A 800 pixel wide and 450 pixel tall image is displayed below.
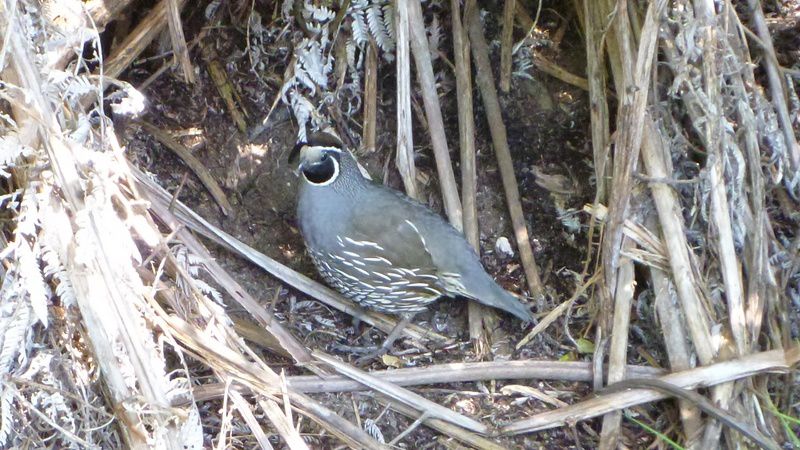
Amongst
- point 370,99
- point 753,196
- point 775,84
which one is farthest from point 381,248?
point 775,84

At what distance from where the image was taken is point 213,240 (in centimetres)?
421

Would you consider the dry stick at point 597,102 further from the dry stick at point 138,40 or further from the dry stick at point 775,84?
the dry stick at point 138,40

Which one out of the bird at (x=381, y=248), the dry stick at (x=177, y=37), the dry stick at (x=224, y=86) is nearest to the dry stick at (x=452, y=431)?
the bird at (x=381, y=248)

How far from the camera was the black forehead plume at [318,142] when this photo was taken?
4.41 m

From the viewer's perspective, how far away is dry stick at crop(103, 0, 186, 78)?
3.99 m

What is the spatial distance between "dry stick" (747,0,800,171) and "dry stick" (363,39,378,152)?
184 centimetres

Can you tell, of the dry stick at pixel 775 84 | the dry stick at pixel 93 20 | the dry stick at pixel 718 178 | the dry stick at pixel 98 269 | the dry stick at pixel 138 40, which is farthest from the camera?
the dry stick at pixel 775 84

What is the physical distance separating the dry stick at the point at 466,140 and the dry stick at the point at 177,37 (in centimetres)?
136

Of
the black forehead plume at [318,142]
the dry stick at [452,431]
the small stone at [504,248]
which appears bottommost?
the dry stick at [452,431]

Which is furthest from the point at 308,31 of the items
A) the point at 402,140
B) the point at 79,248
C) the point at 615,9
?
the point at 79,248

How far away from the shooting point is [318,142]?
14.5 feet

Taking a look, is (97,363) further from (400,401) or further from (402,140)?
(402,140)

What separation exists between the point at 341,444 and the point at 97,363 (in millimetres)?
1058

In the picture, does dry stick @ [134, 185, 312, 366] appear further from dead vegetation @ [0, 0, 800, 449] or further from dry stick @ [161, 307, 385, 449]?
dry stick @ [161, 307, 385, 449]
